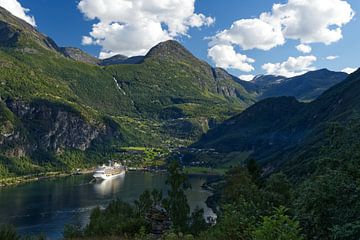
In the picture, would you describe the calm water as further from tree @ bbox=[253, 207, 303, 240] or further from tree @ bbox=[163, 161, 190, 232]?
tree @ bbox=[253, 207, 303, 240]

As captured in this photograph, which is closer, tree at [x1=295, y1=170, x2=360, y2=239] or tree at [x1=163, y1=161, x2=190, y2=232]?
tree at [x1=295, y1=170, x2=360, y2=239]

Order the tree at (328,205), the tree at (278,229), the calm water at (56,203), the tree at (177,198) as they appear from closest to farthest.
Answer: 1. the tree at (278,229)
2. the tree at (328,205)
3. the tree at (177,198)
4. the calm water at (56,203)

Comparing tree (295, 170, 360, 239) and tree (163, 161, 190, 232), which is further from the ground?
tree (295, 170, 360, 239)

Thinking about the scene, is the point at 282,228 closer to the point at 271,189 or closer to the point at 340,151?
the point at 340,151

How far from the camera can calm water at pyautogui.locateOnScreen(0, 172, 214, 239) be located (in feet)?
387

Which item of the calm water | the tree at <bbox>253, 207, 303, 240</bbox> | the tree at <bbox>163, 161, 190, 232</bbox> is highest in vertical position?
the tree at <bbox>253, 207, 303, 240</bbox>

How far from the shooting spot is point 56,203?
152 metres

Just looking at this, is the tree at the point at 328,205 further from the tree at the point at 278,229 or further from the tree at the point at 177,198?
the tree at the point at 177,198

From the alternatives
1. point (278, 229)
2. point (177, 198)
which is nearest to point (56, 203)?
point (177, 198)

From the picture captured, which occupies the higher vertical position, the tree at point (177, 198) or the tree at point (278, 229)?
the tree at point (278, 229)

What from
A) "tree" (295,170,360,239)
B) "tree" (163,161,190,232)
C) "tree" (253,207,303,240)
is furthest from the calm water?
"tree" (253,207,303,240)

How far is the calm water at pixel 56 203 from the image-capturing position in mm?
117956

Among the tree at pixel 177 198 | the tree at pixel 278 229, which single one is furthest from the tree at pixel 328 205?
the tree at pixel 177 198

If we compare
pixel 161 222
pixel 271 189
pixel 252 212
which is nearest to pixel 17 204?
pixel 271 189
